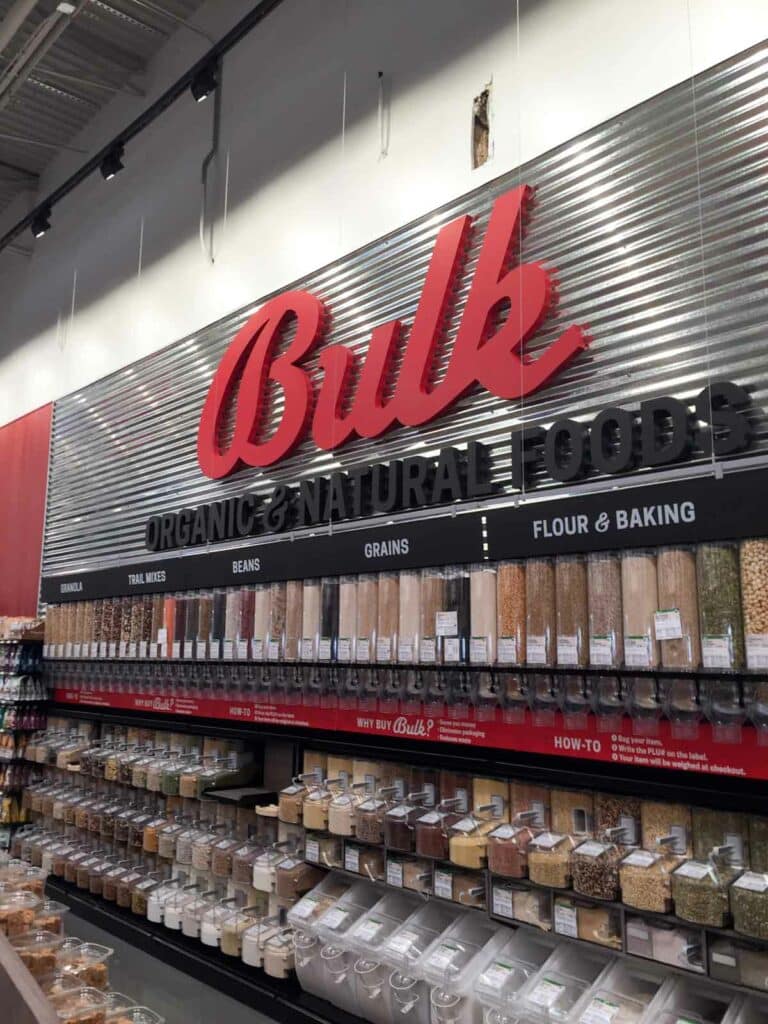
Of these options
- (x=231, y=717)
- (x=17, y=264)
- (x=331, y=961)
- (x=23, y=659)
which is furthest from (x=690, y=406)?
(x=17, y=264)

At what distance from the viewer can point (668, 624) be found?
233 cm

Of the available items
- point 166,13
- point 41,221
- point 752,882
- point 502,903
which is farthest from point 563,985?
point 41,221

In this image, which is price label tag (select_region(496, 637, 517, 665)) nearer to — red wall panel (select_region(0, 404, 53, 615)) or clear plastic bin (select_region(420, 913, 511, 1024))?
clear plastic bin (select_region(420, 913, 511, 1024))

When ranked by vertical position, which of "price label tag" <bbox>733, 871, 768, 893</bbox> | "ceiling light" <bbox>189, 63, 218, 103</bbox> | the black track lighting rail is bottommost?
"price label tag" <bbox>733, 871, 768, 893</bbox>

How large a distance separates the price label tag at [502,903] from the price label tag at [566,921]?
0.17 meters

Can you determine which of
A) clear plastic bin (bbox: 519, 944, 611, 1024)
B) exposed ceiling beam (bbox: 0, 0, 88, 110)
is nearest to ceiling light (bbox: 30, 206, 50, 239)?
exposed ceiling beam (bbox: 0, 0, 88, 110)

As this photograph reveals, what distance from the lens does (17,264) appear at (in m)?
8.55

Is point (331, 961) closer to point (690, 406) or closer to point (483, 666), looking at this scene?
point (483, 666)

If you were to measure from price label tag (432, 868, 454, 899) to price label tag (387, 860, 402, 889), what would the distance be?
151mm

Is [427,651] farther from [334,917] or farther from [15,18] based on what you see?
[15,18]

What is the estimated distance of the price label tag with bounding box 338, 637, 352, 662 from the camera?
3.24 metres

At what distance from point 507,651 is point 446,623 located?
0.28 m

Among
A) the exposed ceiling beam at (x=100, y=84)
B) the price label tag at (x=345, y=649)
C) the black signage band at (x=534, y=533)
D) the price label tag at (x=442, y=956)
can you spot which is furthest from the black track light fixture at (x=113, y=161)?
the price label tag at (x=442, y=956)

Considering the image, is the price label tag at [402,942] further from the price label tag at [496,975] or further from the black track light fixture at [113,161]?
the black track light fixture at [113,161]
